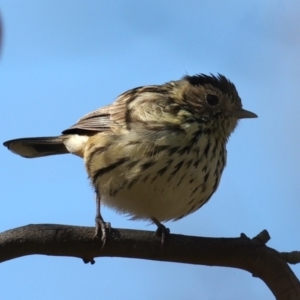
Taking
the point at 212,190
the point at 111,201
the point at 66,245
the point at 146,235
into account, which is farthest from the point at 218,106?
the point at 66,245

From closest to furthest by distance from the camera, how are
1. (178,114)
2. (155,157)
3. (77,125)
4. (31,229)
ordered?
1. (31,229)
2. (155,157)
3. (178,114)
4. (77,125)

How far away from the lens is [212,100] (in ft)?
16.6

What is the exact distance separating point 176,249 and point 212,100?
1.77m

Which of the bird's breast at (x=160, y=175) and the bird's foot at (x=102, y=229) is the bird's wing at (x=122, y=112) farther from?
the bird's foot at (x=102, y=229)

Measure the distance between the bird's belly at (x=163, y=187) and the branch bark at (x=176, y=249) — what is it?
0.80 meters

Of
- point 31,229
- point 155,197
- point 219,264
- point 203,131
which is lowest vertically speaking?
point 219,264

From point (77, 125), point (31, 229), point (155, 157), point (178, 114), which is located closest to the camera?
point (31, 229)

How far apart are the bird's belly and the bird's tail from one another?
1.12 meters

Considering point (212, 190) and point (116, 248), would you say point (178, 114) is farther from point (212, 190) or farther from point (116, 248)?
point (116, 248)

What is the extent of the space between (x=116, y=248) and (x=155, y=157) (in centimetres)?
103

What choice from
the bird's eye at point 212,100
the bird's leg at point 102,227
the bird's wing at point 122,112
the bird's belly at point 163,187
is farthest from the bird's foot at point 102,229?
the bird's eye at point 212,100

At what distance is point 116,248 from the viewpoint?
141 inches

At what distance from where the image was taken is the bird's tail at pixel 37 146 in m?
5.76

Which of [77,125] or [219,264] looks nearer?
[219,264]
